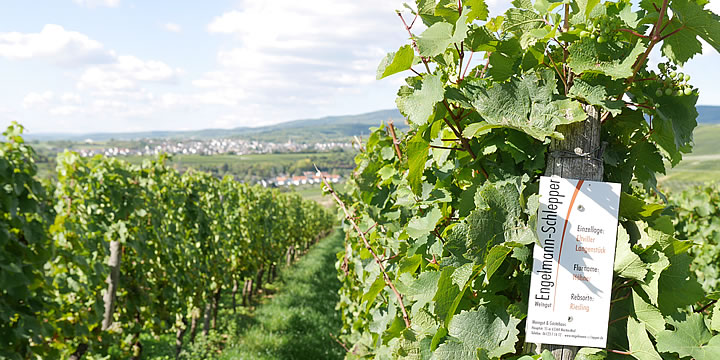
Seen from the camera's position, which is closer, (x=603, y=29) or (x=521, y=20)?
(x=603, y=29)

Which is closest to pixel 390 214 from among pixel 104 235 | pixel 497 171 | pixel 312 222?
pixel 497 171

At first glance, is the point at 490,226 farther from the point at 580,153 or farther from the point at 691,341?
the point at 691,341

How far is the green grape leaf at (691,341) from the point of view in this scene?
3.90 ft

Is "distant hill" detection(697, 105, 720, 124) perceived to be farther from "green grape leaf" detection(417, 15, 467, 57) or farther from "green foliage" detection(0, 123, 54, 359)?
"green grape leaf" detection(417, 15, 467, 57)

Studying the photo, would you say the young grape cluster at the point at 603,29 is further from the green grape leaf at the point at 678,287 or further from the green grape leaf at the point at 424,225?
the green grape leaf at the point at 424,225

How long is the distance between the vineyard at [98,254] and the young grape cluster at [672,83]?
4135mm

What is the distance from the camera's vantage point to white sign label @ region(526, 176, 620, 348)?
4.09 feet

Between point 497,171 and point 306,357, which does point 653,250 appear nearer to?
point 497,171

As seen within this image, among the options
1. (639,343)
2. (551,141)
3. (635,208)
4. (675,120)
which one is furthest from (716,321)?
(551,141)

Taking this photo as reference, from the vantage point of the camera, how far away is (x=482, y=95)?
125 centimetres

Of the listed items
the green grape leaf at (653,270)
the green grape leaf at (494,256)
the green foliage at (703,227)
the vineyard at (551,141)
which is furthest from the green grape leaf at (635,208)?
the green foliage at (703,227)

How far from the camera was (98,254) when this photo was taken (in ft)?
16.6

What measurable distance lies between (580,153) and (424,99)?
17.2 inches

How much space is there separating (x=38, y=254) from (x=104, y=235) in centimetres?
141
